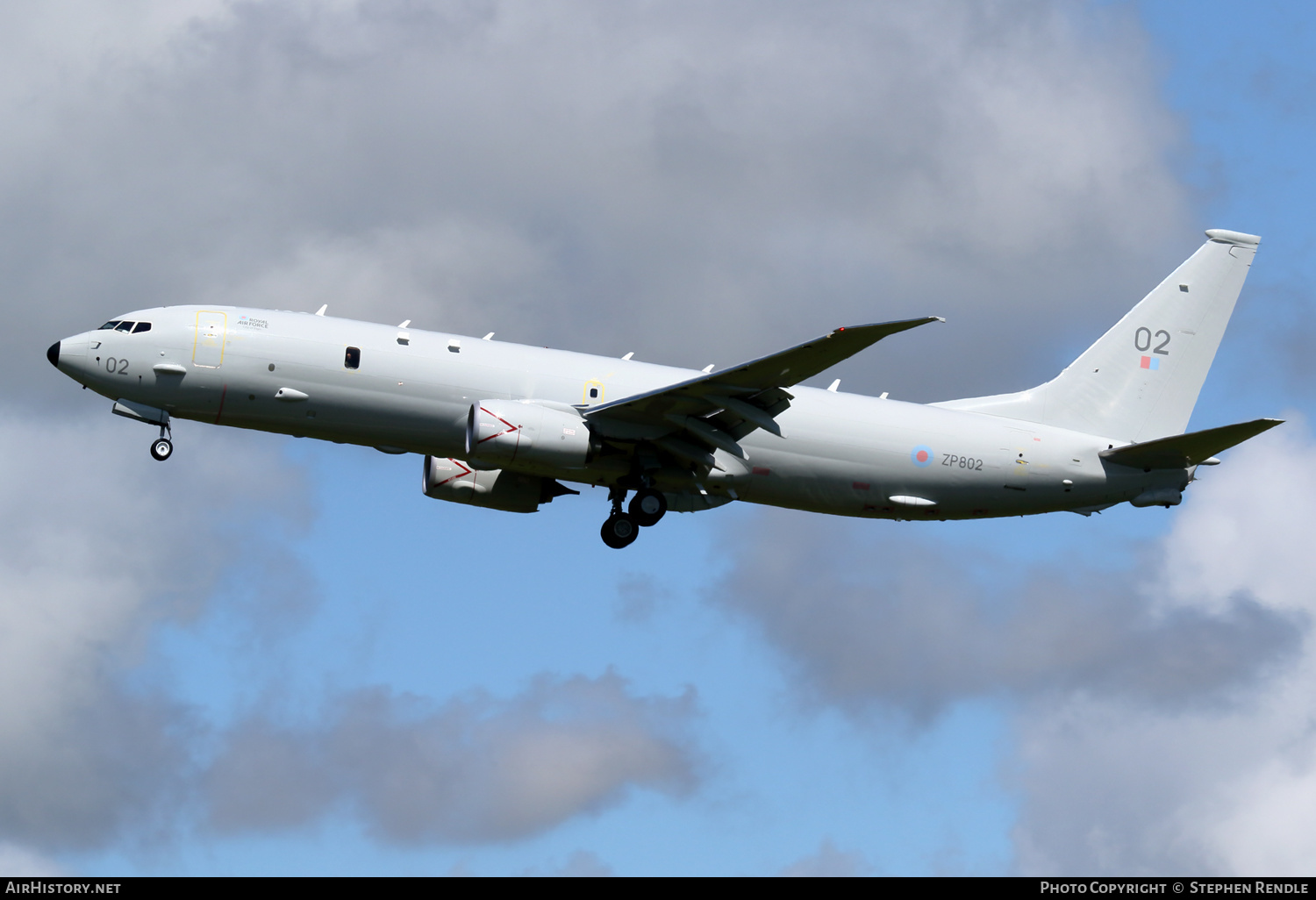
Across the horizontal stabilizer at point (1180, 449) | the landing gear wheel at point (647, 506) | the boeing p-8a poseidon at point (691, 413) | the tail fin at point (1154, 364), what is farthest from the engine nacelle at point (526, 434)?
the horizontal stabilizer at point (1180, 449)

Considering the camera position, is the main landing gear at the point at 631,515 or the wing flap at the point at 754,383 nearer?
the wing flap at the point at 754,383

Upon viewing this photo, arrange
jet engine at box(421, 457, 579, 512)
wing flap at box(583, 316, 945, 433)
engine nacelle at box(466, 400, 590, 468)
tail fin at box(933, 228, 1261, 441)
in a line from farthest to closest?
tail fin at box(933, 228, 1261, 441), jet engine at box(421, 457, 579, 512), engine nacelle at box(466, 400, 590, 468), wing flap at box(583, 316, 945, 433)

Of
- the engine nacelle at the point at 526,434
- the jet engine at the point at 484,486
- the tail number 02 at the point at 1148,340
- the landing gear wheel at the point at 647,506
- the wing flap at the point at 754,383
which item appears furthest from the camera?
the tail number 02 at the point at 1148,340

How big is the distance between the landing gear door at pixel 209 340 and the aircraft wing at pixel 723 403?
31.8 ft

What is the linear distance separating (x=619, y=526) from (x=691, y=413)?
4713mm

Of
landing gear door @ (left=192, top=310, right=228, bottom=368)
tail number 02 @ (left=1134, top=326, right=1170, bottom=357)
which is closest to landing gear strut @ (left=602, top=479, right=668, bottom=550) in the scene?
landing gear door @ (left=192, top=310, right=228, bottom=368)

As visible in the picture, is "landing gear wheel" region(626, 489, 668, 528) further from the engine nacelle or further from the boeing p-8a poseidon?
the engine nacelle

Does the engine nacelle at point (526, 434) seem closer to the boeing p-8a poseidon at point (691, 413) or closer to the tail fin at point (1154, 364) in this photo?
the boeing p-8a poseidon at point (691, 413)

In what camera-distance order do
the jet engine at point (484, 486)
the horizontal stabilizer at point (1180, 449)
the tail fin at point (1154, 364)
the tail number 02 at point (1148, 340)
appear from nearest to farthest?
the horizontal stabilizer at point (1180, 449) → the jet engine at point (484, 486) → the tail fin at point (1154, 364) → the tail number 02 at point (1148, 340)

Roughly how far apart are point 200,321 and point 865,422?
60.3 feet

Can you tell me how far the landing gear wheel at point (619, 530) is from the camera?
44969 mm

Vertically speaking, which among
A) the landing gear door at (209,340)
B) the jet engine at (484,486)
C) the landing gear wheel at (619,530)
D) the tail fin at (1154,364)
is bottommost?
the landing gear wheel at (619,530)

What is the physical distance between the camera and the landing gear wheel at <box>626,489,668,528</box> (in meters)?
44.5

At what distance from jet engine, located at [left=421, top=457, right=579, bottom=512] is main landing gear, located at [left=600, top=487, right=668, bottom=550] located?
8.86 ft
